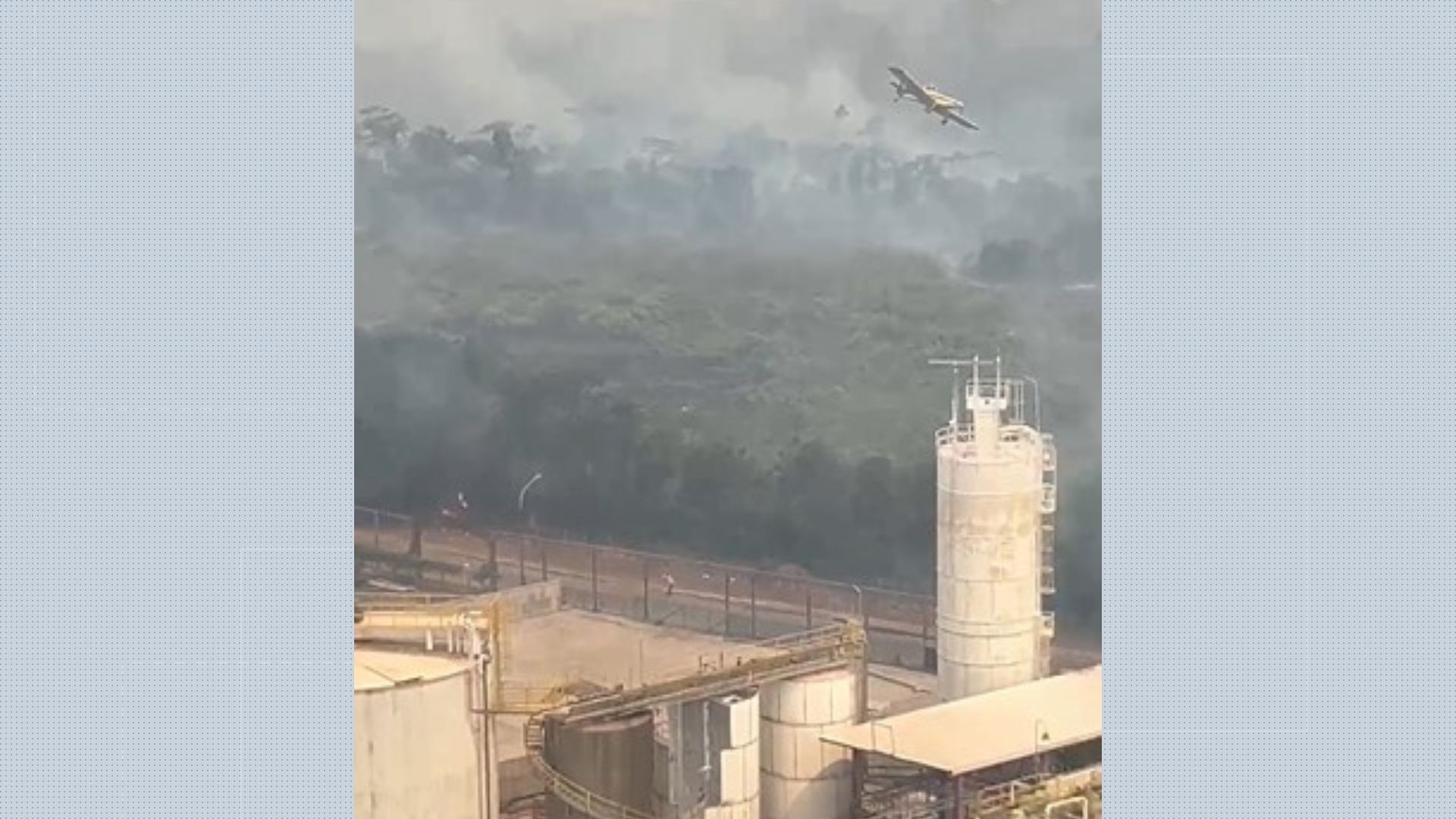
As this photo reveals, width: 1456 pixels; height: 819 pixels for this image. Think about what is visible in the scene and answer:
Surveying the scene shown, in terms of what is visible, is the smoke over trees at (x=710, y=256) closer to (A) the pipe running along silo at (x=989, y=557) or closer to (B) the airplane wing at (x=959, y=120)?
(B) the airplane wing at (x=959, y=120)

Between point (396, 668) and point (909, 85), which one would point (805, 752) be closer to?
point (396, 668)

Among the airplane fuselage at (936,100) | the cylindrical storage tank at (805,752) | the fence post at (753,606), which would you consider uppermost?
the airplane fuselage at (936,100)

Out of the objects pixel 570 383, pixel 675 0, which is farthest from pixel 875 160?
pixel 570 383

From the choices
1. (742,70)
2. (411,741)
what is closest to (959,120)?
(742,70)

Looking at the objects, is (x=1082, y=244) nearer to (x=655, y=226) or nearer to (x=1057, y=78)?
(x=1057, y=78)

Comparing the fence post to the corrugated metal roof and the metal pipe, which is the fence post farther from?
the corrugated metal roof

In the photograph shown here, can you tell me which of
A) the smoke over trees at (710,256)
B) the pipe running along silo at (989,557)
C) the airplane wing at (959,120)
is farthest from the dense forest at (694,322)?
the pipe running along silo at (989,557)
